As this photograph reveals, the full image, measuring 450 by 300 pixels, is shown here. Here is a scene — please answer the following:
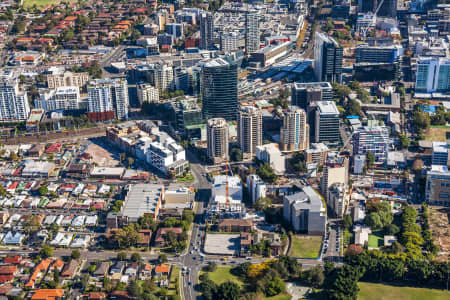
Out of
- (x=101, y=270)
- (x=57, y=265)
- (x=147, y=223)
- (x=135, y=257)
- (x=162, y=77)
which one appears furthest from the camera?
(x=162, y=77)

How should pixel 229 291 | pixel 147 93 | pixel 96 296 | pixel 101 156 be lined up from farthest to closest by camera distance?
pixel 147 93
pixel 101 156
pixel 96 296
pixel 229 291

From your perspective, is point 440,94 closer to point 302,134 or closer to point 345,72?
point 345,72

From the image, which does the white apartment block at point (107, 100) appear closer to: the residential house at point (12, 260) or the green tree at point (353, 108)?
the green tree at point (353, 108)

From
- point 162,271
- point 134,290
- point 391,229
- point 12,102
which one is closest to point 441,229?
point 391,229

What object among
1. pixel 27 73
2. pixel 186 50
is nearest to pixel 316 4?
pixel 186 50

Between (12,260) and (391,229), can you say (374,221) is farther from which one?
(12,260)

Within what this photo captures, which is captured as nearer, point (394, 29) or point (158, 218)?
point (158, 218)

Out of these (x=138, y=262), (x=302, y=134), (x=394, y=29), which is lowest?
(x=138, y=262)

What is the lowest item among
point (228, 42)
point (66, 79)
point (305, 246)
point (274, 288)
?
point (274, 288)

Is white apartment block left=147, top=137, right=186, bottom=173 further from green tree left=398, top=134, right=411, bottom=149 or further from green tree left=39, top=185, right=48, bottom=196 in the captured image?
green tree left=398, top=134, right=411, bottom=149
